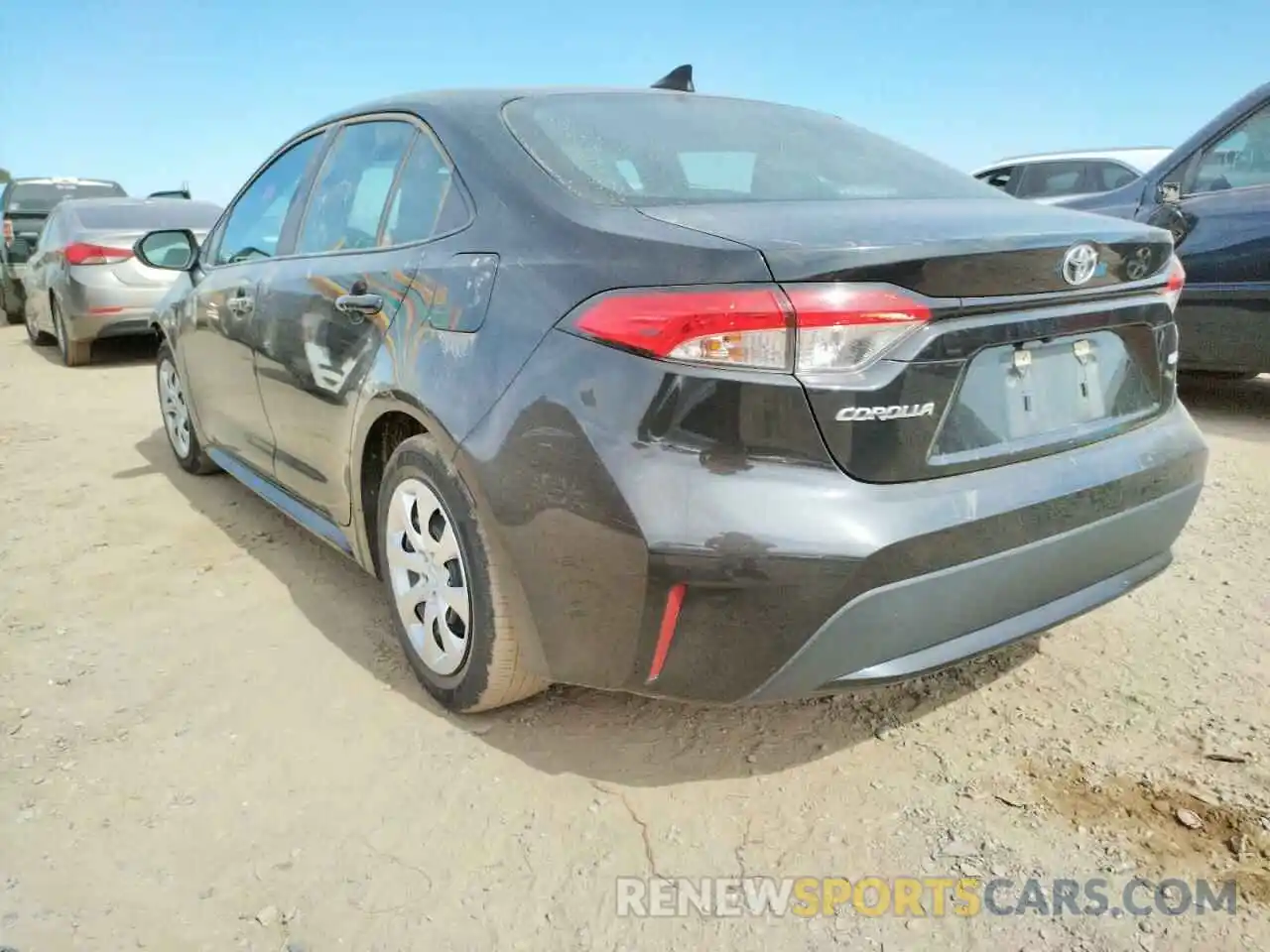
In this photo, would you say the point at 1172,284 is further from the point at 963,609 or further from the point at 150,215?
→ the point at 150,215

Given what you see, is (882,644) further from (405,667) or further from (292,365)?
(292,365)

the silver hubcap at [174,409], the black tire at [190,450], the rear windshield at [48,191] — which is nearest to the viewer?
the black tire at [190,450]

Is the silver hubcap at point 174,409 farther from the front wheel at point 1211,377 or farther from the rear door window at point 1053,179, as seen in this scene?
the rear door window at point 1053,179

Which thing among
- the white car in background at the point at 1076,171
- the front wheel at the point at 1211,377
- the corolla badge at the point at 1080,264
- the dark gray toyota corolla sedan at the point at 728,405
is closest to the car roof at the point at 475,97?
the dark gray toyota corolla sedan at the point at 728,405

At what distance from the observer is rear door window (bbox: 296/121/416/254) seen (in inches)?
108

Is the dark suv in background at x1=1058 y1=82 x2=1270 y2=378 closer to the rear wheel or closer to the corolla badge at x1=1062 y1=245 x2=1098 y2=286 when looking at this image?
the corolla badge at x1=1062 y1=245 x2=1098 y2=286

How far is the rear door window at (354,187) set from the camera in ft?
8.96

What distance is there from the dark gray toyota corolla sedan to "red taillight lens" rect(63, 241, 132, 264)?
6019mm

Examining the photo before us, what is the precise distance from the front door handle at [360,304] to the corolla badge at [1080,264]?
1.63 m

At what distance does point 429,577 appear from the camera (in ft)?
7.96

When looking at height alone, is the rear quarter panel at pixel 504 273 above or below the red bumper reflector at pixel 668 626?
above

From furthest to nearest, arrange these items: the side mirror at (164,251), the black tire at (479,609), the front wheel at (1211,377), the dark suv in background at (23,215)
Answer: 1. the dark suv in background at (23,215)
2. the front wheel at (1211,377)
3. the side mirror at (164,251)
4. the black tire at (479,609)

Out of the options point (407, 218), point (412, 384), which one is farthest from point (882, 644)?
point (407, 218)

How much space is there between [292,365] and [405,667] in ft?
3.37
